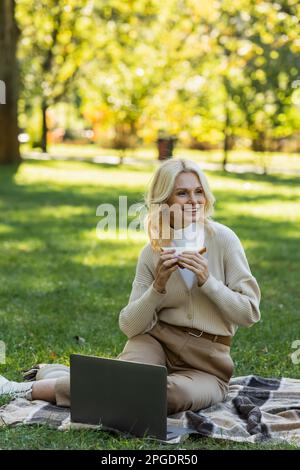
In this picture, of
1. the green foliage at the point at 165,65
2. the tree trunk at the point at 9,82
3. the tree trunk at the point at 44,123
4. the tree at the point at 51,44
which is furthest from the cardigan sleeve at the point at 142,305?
the tree trunk at the point at 44,123

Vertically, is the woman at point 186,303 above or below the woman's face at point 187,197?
below

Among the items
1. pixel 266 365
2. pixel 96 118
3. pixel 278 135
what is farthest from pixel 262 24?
pixel 266 365

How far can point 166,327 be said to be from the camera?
4.26 m

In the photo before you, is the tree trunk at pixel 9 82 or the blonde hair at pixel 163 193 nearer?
the blonde hair at pixel 163 193

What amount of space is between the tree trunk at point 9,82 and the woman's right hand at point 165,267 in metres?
16.1

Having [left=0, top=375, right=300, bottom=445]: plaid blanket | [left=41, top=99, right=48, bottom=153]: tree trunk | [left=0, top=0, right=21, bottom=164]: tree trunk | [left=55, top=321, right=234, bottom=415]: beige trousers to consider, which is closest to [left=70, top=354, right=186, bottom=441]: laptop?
[left=0, top=375, right=300, bottom=445]: plaid blanket

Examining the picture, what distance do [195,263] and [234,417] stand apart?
73 centimetres

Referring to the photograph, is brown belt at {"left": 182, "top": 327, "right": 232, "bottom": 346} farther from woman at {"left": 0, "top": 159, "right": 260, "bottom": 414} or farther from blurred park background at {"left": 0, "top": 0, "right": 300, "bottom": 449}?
blurred park background at {"left": 0, "top": 0, "right": 300, "bottom": 449}

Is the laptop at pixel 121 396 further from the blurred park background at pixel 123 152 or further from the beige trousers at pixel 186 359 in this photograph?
the beige trousers at pixel 186 359

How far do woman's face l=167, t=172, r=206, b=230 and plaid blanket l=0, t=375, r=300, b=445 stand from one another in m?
0.88

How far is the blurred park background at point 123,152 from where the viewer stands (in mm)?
5789

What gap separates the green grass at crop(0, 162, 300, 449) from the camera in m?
5.04

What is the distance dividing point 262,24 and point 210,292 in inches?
662
